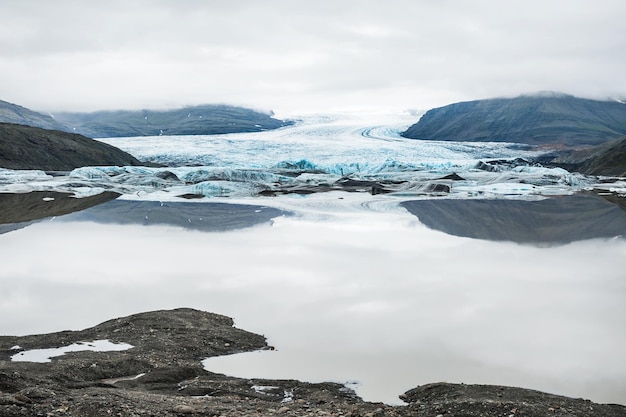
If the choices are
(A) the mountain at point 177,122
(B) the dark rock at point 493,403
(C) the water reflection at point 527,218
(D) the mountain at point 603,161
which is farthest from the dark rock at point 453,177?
(A) the mountain at point 177,122

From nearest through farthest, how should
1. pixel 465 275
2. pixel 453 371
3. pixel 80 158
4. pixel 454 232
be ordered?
pixel 453 371
pixel 465 275
pixel 454 232
pixel 80 158

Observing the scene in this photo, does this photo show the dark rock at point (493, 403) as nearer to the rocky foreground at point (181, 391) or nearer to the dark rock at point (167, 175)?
the rocky foreground at point (181, 391)

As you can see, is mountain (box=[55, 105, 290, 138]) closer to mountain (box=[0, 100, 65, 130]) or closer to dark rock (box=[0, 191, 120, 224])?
mountain (box=[0, 100, 65, 130])

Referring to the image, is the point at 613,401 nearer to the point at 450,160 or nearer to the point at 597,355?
the point at 597,355

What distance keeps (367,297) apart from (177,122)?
266 ft

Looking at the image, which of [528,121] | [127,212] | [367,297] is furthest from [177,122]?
[367,297]

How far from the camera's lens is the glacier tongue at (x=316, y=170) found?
98.0 ft

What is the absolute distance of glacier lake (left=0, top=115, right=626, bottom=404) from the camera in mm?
6176

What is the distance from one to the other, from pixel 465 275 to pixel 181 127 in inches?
2968

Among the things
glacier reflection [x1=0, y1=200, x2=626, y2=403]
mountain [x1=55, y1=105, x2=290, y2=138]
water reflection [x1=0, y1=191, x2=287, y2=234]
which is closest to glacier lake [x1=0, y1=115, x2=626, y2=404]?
glacier reflection [x1=0, y1=200, x2=626, y2=403]

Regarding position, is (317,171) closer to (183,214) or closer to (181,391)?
(183,214)

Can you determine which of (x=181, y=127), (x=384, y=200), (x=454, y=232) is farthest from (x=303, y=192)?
(x=181, y=127)

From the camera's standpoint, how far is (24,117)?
8069cm

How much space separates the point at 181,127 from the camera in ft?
271
